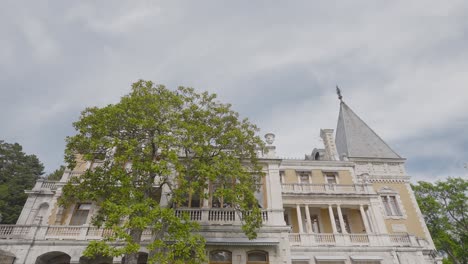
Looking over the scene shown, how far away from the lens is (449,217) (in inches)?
1094

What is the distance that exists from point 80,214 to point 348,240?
19473mm

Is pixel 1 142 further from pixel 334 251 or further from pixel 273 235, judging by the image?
pixel 334 251

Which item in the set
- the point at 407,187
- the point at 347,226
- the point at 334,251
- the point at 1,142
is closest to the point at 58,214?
the point at 334,251

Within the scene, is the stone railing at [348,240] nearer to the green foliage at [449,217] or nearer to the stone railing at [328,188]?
the stone railing at [328,188]

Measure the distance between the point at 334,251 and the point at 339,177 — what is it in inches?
288

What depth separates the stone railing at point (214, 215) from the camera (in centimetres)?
1462

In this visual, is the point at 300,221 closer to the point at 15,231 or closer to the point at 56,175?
the point at 15,231

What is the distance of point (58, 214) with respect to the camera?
57.8 feet

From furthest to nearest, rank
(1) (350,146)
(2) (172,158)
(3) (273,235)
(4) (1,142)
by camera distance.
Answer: (4) (1,142)
(1) (350,146)
(3) (273,235)
(2) (172,158)

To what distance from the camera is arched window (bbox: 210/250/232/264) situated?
13802 millimetres

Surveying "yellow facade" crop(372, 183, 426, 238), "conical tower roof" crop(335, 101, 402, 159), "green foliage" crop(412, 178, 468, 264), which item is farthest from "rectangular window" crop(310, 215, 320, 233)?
"green foliage" crop(412, 178, 468, 264)

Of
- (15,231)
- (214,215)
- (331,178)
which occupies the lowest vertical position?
(15,231)

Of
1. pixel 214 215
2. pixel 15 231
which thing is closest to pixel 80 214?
pixel 15 231

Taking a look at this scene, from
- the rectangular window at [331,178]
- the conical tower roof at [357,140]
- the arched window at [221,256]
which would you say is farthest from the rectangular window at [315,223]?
the arched window at [221,256]
